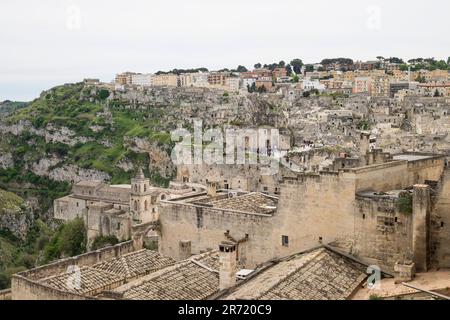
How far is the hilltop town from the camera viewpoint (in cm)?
1853

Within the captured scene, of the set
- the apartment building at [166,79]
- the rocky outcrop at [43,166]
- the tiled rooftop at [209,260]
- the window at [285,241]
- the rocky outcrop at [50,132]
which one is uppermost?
the apartment building at [166,79]

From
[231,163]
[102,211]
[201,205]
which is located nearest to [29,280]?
[201,205]

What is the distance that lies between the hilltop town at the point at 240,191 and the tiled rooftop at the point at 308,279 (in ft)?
0.19

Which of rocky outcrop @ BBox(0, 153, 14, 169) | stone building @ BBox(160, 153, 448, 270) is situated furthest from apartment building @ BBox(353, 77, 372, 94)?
stone building @ BBox(160, 153, 448, 270)

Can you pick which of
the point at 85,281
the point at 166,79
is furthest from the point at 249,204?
the point at 166,79

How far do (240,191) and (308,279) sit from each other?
699 inches

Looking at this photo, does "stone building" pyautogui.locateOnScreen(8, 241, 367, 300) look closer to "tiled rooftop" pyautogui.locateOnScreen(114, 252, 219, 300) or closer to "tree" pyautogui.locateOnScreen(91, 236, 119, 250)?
"tiled rooftop" pyautogui.locateOnScreen(114, 252, 219, 300)

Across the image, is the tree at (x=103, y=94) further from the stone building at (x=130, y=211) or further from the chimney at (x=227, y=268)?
the chimney at (x=227, y=268)

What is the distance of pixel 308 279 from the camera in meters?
17.6

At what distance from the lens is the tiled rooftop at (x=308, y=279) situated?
16.5 metres

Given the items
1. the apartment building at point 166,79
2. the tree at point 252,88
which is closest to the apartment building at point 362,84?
the tree at point 252,88

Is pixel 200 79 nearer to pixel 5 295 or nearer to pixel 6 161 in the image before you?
pixel 6 161

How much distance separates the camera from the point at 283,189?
70.6 feet
